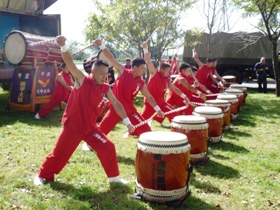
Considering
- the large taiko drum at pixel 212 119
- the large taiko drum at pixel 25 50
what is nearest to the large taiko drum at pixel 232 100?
the large taiko drum at pixel 212 119

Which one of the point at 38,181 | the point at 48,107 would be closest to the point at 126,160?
the point at 38,181

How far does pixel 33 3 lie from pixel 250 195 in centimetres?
1051


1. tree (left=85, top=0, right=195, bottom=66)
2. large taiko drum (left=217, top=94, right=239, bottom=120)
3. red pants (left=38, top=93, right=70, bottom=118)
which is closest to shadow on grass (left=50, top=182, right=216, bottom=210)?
red pants (left=38, top=93, right=70, bottom=118)

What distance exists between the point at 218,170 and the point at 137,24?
27.4ft

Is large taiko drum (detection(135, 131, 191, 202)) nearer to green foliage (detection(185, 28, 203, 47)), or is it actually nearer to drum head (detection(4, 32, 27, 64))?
drum head (detection(4, 32, 27, 64))

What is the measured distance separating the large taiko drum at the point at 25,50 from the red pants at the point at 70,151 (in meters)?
4.73

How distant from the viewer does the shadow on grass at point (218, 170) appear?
4.50 meters

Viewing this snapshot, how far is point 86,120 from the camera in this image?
149 inches

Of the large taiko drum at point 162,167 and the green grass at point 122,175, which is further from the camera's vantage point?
the green grass at point 122,175

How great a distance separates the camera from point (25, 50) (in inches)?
314

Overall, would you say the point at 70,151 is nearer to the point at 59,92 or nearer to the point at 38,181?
the point at 38,181

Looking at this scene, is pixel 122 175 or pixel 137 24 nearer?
pixel 122 175

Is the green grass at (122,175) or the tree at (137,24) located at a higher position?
the tree at (137,24)

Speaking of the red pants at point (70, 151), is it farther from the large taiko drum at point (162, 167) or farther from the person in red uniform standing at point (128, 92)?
the person in red uniform standing at point (128, 92)
